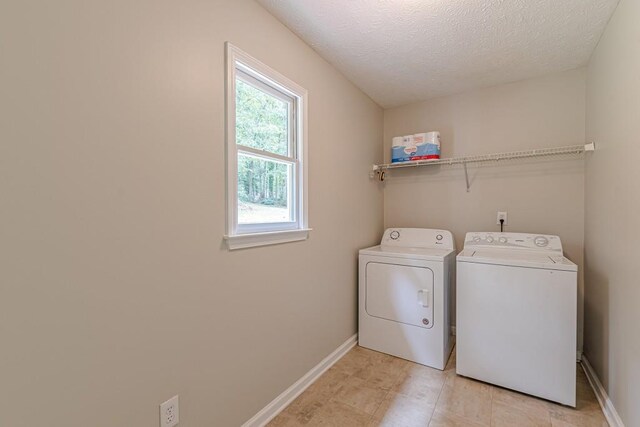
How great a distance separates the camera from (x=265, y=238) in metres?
1.65

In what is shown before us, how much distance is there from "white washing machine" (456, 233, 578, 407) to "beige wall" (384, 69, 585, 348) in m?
0.37

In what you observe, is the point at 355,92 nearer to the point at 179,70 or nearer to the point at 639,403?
the point at 179,70

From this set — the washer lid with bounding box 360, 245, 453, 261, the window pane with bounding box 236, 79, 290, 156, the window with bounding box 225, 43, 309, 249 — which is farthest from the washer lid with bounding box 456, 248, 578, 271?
the window pane with bounding box 236, 79, 290, 156

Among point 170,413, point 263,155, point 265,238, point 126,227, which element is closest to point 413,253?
point 265,238

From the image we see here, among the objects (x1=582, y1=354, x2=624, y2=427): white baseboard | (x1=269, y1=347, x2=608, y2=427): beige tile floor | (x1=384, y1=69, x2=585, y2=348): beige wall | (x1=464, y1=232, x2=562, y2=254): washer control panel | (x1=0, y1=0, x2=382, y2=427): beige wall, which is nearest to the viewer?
(x1=0, y1=0, x2=382, y2=427): beige wall

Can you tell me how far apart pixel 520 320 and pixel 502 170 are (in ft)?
4.38

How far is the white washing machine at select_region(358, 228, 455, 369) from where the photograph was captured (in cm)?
224

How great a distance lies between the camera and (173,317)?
48.1 inches

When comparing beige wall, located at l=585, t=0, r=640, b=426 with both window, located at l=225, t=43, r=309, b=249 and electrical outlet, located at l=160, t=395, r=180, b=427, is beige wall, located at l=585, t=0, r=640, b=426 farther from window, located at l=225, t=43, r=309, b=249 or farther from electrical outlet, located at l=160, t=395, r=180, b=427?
electrical outlet, located at l=160, t=395, r=180, b=427

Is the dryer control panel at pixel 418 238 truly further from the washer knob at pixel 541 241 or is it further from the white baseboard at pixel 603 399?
the white baseboard at pixel 603 399

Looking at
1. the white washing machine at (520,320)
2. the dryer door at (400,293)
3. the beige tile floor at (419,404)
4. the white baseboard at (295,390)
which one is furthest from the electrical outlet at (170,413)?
the white washing machine at (520,320)

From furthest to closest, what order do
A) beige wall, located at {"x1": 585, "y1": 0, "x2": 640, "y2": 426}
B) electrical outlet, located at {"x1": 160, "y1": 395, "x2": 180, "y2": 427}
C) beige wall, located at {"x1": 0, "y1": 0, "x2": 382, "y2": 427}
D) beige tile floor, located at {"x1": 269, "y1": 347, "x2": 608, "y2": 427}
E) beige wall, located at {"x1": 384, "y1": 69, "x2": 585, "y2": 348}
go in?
beige wall, located at {"x1": 384, "y1": 69, "x2": 585, "y2": 348} → beige tile floor, located at {"x1": 269, "y1": 347, "x2": 608, "y2": 427} → beige wall, located at {"x1": 585, "y1": 0, "x2": 640, "y2": 426} → electrical outlet, located at {"x1": 160, "y1": 395, "x2": 180, "y2": 427} → beige wall, located at {"x1": 0, "y1": 0, "x2": 382, "y2": 427}

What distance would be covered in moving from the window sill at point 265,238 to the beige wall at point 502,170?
1571mm

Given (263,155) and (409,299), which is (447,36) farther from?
(409,299)
